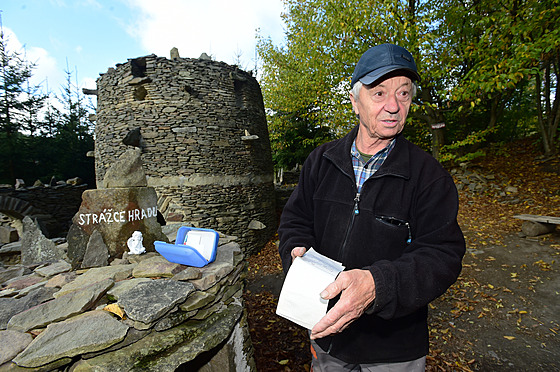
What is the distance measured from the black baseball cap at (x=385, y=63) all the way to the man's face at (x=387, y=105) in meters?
0.06

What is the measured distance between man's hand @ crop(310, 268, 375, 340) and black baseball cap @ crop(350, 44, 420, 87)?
0.96m

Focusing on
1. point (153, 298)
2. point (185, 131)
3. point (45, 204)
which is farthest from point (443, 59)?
point (45, 204)

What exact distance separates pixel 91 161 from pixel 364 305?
22.7m

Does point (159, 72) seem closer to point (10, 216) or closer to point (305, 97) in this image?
point (305, 97)

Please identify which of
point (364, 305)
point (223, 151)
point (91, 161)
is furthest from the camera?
point (91, 161)

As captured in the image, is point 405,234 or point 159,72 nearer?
point 405,234

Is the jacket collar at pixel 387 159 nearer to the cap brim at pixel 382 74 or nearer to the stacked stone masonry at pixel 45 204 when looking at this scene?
the cap brim at pixel 382 74

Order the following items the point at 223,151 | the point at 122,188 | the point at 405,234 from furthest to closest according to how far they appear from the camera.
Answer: the point at 223,151, the point at 122,188, the point at 405,234

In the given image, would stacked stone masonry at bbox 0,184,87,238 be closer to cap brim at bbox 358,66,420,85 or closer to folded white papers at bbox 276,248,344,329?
folded white papers at bbox 276,248,344,329

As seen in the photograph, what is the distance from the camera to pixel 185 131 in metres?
8.05

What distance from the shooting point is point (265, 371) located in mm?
3559

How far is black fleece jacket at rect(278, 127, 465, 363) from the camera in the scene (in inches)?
43.3

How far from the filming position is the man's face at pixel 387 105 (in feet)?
4.46

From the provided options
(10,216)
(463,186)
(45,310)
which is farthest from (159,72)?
(463,186)
